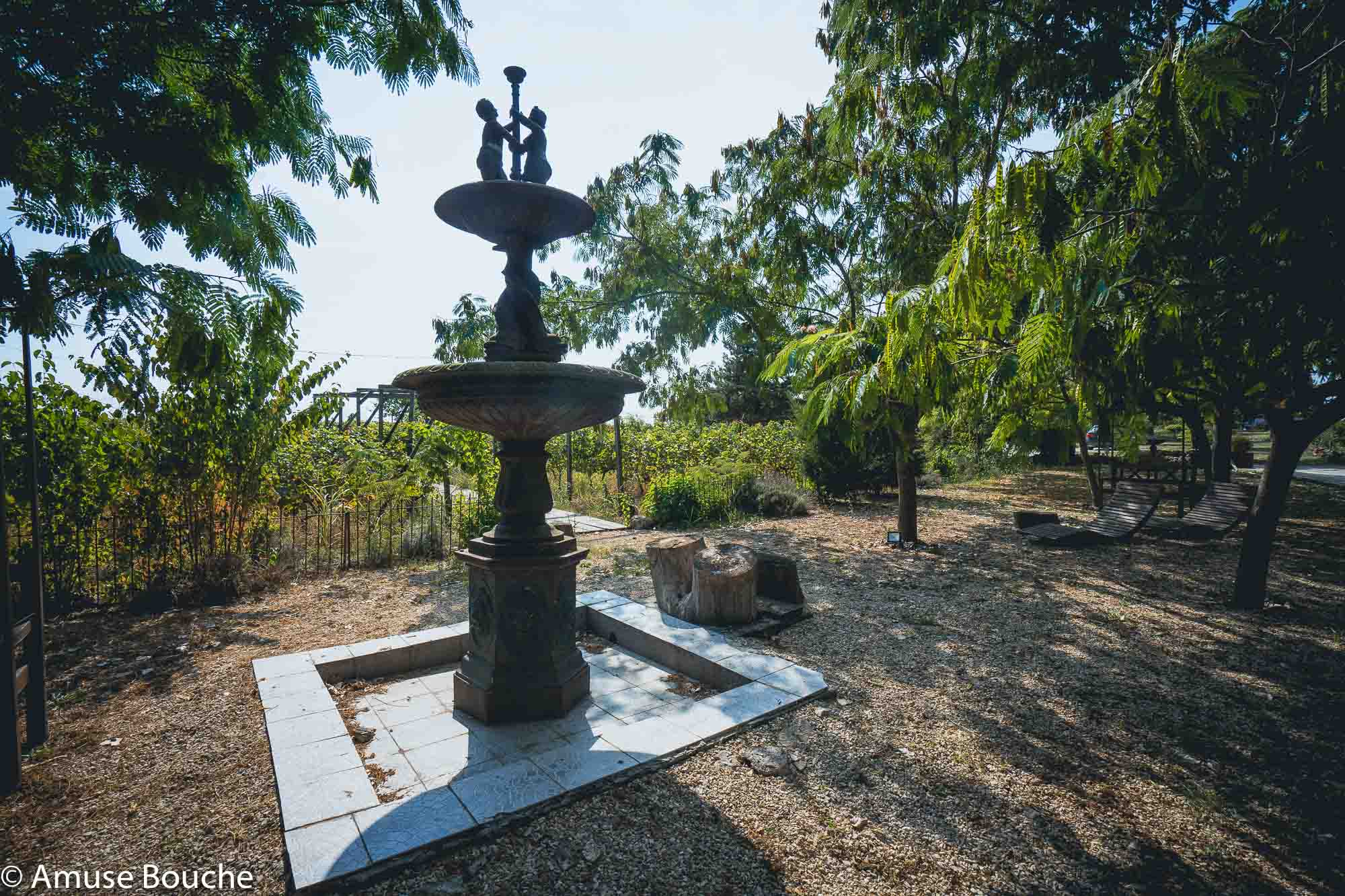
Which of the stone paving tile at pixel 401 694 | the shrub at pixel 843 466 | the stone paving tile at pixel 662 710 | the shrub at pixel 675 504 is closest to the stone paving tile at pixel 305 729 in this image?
the stone paving tile at pixel 401 694

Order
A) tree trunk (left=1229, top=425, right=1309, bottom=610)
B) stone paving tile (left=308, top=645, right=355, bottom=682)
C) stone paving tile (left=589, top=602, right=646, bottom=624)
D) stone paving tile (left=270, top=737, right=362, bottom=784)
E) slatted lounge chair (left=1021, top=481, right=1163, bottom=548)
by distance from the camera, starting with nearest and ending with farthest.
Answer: stone paving tile (left=270, top=737, right=362, bottom=784) < stone paving tile (left=308, top=645, right=355, bottom=682) < stone paving tile (left=589, top=602, right=646, bottom=624) < tree trunk (left=1229, top=425, right=1309, bottom=610) < slatted lounge chair (left=1021, top=481, right=1163, bottom=548)

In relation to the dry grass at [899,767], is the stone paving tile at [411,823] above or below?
above

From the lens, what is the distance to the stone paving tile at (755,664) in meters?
3.95

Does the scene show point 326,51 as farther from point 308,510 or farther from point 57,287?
point 308,510

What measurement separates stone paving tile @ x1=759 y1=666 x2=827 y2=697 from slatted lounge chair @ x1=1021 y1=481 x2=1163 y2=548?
6.23 m

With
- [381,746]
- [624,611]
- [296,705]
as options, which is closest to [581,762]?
[381,746]

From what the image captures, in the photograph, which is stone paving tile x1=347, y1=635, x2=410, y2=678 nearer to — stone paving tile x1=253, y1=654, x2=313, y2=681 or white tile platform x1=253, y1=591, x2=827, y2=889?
white tile platform x1=253, y1=591, x2=827, y2=889

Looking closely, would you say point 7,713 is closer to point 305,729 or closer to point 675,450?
point 305,729

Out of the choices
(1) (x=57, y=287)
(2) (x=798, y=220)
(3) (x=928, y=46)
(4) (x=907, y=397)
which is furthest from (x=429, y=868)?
(2) (x=798, y=220)

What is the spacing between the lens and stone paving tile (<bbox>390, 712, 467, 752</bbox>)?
A: 3344 mm

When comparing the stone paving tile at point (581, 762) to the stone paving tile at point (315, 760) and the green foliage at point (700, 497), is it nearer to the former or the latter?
the stone paving tile at point (315, 760)

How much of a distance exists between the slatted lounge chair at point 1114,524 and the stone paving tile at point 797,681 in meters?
6.23

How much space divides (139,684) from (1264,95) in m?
7.69

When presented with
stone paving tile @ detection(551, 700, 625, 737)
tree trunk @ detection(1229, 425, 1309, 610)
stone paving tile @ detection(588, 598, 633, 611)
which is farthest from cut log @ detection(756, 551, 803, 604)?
tree trunk @ detection(1229, 425, 1309, 610)
